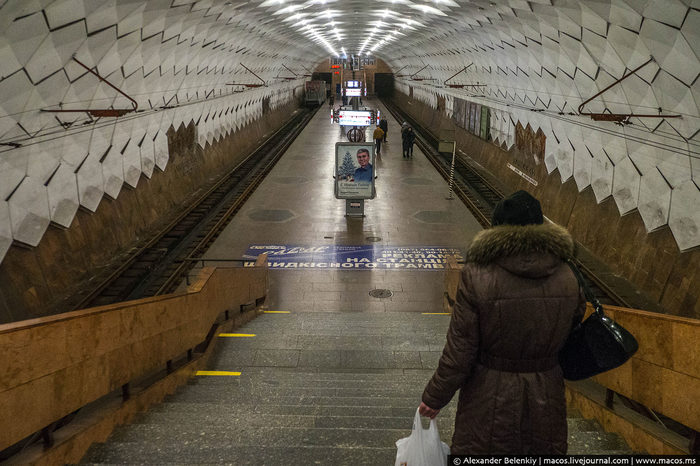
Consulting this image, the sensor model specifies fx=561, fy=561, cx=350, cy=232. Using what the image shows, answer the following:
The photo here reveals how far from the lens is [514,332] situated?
2.09m

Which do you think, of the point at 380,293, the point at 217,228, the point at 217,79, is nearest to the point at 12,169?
the point at 217,228

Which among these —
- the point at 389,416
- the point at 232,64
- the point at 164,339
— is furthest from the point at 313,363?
the point at 232,64

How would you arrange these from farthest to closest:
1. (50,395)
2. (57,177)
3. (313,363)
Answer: (57,177)
(313,363)
(50,395)

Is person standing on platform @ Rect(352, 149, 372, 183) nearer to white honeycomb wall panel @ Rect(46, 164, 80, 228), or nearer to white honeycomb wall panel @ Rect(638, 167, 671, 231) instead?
white honeycomb wall panel @ Rect(638, 167, 671, 231)

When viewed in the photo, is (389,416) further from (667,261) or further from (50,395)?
(667,261)

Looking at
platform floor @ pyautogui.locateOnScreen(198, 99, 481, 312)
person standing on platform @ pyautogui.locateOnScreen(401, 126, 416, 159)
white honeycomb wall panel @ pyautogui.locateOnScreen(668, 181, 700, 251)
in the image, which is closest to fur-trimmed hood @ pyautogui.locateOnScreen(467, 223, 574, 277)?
platform floor @ pyautogui.locateOnScreen(198, 99, 481, 312)

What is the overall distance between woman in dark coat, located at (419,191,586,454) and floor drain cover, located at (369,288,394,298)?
701 cm

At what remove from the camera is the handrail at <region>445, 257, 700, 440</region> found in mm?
3094

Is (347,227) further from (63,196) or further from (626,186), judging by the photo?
(63,196)

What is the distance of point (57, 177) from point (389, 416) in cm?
760

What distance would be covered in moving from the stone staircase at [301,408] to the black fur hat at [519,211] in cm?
161

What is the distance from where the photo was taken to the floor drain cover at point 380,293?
30.3 feet

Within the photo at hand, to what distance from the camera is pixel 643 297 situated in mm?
9031

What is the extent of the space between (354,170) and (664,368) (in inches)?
395
